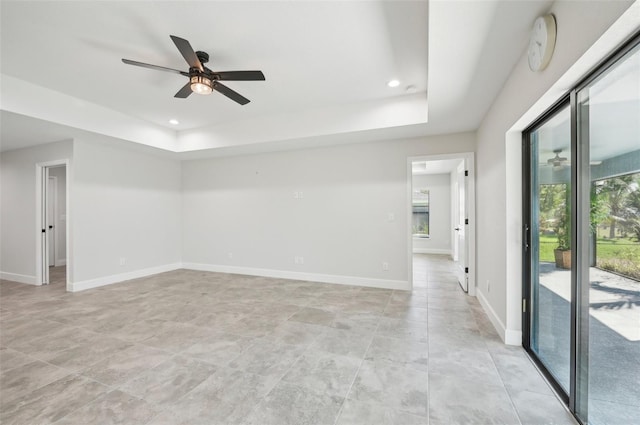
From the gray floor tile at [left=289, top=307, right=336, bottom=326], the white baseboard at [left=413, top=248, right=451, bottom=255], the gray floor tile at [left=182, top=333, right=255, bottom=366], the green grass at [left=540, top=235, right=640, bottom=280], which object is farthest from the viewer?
the white baseboard at [left=413, top=248, right=451, bottom=255]

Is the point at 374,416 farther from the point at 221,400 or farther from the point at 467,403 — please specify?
the point at 221,400

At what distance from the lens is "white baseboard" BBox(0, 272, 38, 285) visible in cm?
473

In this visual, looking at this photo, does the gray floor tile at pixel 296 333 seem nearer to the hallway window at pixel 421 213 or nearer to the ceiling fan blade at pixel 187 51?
the ceiling fan blade at pixel 187 51

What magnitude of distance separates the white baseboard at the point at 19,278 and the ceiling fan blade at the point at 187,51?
16.8 ft

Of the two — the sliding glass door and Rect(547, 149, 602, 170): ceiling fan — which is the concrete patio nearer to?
the sliding glass door

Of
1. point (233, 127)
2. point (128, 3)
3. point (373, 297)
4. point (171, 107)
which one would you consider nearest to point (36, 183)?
point (171, 107)

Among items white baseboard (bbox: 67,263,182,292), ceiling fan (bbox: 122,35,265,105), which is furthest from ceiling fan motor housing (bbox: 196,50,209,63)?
white baseboard (bbox: 67,263,182,292)

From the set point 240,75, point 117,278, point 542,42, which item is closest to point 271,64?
point 240,75

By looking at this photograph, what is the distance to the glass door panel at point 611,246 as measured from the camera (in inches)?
48.5

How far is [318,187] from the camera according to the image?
486 centimetres

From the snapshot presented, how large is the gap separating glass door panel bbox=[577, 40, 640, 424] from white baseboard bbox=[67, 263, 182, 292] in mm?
6100

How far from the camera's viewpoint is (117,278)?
16.0 feet

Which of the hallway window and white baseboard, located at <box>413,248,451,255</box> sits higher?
the hallway window

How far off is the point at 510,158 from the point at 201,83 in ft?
10.1
